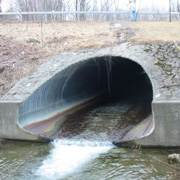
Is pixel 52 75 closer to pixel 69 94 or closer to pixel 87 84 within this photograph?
pixel 69 94

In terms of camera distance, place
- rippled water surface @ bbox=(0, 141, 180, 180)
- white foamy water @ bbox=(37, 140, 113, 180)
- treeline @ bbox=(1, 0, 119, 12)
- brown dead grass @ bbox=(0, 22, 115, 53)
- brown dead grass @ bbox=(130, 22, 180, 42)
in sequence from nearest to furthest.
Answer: rippled water surface @ bbox=(0, 141, 180, 180)
white foamy water @ bbox=(37, 140, 113, 180)
brown dead grass @ bbox=(130, 22, 180, 42)
brown dead grass @ bbox=(0, 22, 115, 53)
treeline @ bbox=(1, 0, 119, 12)

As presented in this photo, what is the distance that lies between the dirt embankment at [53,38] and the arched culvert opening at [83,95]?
1422 mm

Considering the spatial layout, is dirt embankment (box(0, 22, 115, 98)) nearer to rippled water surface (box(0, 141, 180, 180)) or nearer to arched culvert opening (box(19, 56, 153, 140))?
arched culvert opening (box(19, 56, 153, 140))

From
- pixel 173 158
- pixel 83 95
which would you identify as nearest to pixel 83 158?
pixel 173 158

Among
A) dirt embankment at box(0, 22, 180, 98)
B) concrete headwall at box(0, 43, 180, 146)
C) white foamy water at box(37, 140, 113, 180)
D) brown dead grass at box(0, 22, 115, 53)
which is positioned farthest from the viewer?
brown dead grass at box(0, 22, 115, 53)

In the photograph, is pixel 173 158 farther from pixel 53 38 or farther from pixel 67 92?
pixel 53 38

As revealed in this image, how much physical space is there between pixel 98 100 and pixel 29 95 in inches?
337

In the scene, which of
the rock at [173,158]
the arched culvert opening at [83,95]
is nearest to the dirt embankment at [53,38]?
the arched culvert opening at [83,95]

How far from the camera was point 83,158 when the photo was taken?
9.83 meters

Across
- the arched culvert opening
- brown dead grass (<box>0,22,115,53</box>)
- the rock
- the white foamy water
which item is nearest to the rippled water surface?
the white foamy water

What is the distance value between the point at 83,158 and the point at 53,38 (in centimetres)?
1040

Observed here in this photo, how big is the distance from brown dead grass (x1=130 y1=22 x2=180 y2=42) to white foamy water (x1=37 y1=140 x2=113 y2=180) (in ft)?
22.5

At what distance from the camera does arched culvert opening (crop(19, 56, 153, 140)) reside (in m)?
12.7

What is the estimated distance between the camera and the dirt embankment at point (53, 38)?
15422 mm
